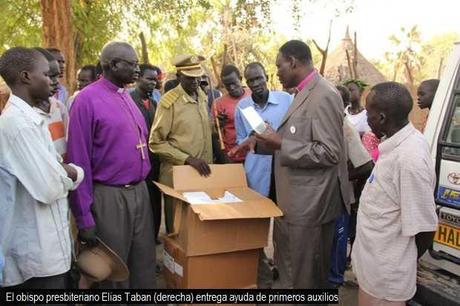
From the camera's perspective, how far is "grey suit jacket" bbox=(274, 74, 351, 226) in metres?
2.93

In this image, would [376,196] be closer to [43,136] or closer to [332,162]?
[332,162]

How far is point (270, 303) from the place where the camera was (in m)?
3.21

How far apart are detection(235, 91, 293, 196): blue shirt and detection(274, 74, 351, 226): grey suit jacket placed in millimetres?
808

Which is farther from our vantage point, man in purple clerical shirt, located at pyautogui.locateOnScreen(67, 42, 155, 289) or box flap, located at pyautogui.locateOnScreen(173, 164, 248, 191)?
box flap, located at pyautogui.locateOnScreen(173, 164, 248, 191)

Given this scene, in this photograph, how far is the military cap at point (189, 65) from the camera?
402cm

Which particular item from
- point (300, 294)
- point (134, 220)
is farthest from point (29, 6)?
point (300, 294)

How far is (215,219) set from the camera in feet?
9.55

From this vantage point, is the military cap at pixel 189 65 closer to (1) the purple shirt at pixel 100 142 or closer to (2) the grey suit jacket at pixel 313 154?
(1) the purple shirt at pixel 100 142

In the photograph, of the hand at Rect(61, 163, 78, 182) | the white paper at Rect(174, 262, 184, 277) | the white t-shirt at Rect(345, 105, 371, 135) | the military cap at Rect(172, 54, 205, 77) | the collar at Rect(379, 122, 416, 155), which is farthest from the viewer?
the white t-shirt at Rect(345, 105, 371, 135)

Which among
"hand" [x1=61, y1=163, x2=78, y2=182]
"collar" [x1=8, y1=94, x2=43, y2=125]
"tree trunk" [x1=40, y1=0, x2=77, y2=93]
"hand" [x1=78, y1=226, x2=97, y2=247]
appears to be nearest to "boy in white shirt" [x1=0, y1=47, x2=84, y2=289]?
"collar" [x1=8, y1=94, x2=43, y2=125]

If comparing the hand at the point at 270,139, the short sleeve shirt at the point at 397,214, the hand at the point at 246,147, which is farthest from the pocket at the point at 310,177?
the short sleeve shirt at the point at 397,214

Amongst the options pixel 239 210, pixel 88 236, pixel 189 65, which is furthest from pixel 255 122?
pixel 88 236

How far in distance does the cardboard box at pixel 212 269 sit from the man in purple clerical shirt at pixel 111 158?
374 mm

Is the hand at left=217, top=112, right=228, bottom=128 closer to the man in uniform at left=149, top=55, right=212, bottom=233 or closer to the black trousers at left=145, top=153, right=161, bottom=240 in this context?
the man in uniform at left=149, top=55, right=212, bottom=233
